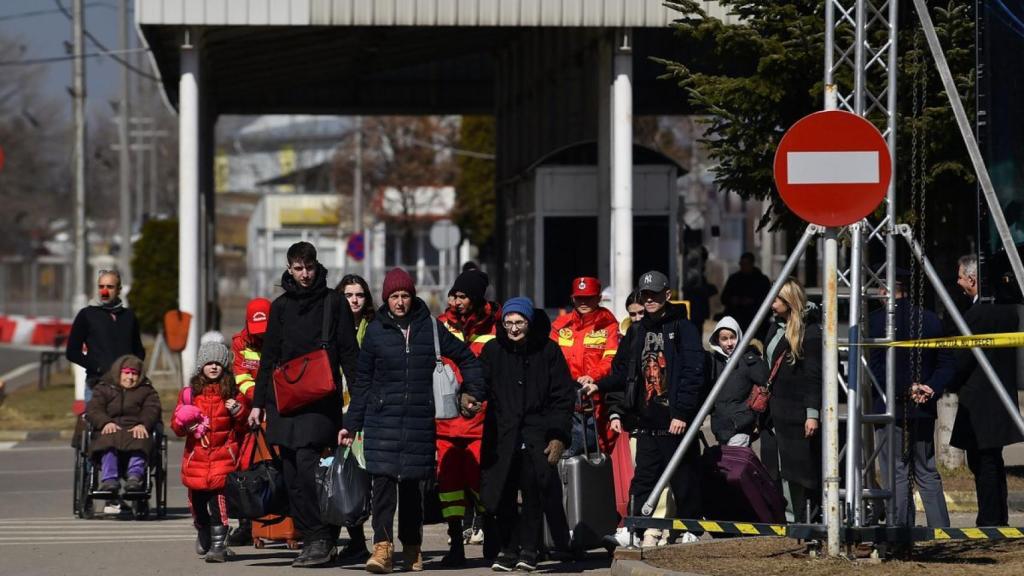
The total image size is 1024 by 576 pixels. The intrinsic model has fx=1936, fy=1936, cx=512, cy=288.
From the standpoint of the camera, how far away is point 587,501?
11711 mm

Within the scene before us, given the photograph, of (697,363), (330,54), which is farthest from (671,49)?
(697,363)

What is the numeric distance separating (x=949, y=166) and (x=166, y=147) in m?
115

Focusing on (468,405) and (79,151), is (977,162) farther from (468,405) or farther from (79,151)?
(79,151)

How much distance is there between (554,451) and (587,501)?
26.3 inches

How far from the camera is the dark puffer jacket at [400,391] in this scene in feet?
35.8

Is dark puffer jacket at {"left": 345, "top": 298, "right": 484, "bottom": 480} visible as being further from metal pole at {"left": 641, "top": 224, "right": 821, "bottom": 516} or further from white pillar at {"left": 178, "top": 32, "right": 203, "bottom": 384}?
white pillar at {"left": 178, "top": 32, "right": 203, "bottom": 384}

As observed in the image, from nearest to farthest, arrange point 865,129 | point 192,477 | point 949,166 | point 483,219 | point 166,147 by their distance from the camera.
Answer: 1. point 865,129
2. point 192,477
3. point 949,166
4. point 483,219
5. point 166,147

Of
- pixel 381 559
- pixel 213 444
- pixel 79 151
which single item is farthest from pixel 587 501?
pixel 79 151

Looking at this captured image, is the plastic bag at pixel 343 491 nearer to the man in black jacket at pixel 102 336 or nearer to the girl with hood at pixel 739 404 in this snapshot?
the girl with hood at pixel 739 404

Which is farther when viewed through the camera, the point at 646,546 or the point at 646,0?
the point at 646,0

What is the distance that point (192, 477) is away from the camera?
39.1 feet

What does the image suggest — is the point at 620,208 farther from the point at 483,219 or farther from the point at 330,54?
the point at 483,219

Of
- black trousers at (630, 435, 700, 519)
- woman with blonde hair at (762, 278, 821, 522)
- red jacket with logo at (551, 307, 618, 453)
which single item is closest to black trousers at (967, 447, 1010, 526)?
woman with blonde hair at (762, 278, 821, 522)

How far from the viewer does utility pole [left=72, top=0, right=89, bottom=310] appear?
3391 centimetres
